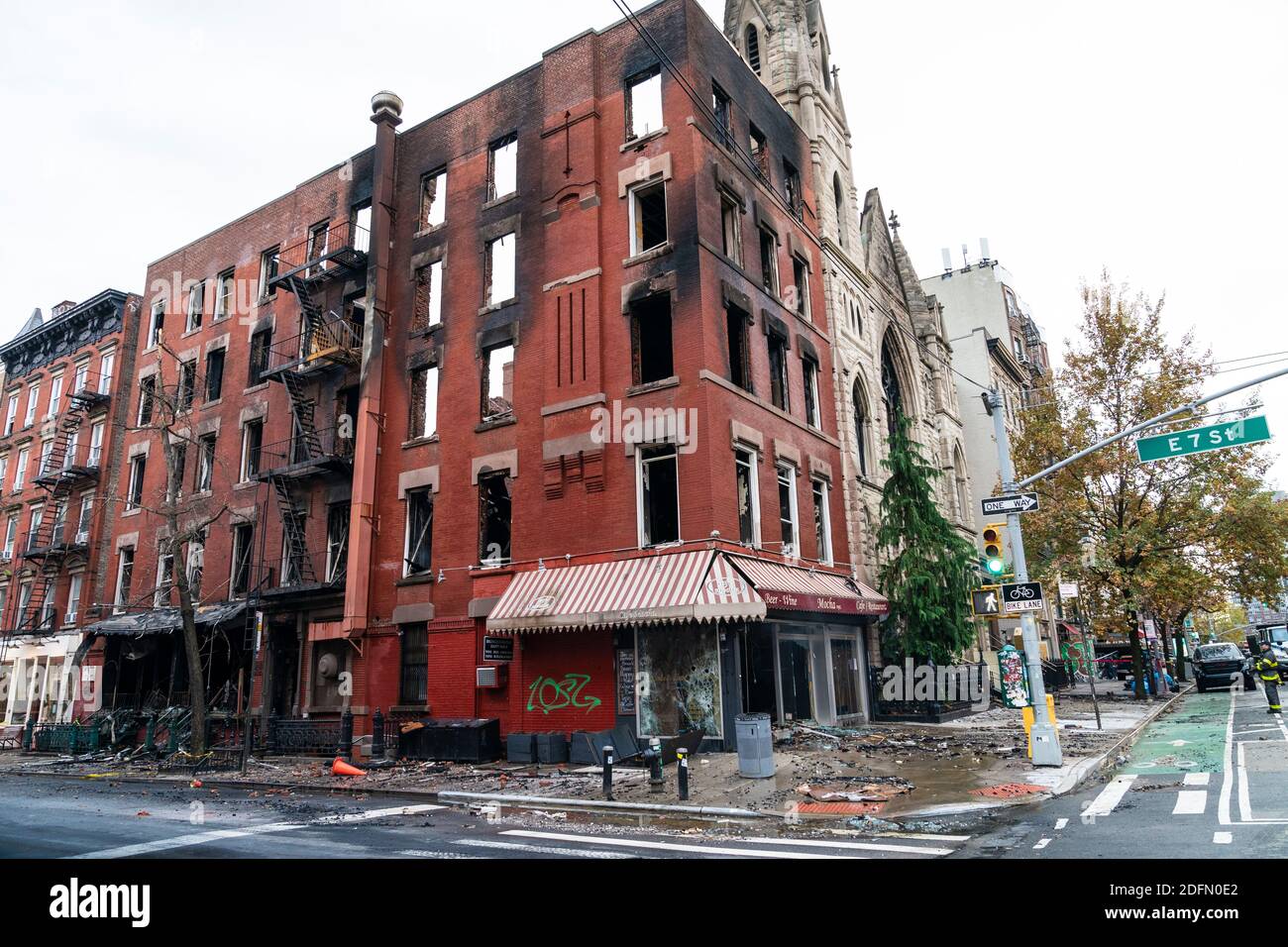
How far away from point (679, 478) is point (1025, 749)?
30.8 feet

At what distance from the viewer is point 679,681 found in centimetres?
1795

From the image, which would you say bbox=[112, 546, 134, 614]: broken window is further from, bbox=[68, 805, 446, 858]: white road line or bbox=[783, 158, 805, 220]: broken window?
bbox=[783, 158, 805, 220]: broken window

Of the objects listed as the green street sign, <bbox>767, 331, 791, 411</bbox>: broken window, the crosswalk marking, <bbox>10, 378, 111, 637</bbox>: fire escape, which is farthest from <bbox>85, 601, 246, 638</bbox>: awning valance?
the green street sign

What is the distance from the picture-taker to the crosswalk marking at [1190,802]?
994 centimetres

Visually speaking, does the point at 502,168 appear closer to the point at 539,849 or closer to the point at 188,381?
the point at 188,381

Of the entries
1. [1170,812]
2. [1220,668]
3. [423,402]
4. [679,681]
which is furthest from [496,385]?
[1220,668]

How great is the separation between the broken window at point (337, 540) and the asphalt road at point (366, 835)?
A: 397 inches

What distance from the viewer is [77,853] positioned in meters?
9.24

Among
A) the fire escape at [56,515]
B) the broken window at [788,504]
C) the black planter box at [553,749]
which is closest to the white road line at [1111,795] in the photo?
the broken window at [788,504]

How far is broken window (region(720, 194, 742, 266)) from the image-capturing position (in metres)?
21.9

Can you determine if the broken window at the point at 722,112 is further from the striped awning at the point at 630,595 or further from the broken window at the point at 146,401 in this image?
the broken window at the point at 146,401

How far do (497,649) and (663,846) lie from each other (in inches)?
436
